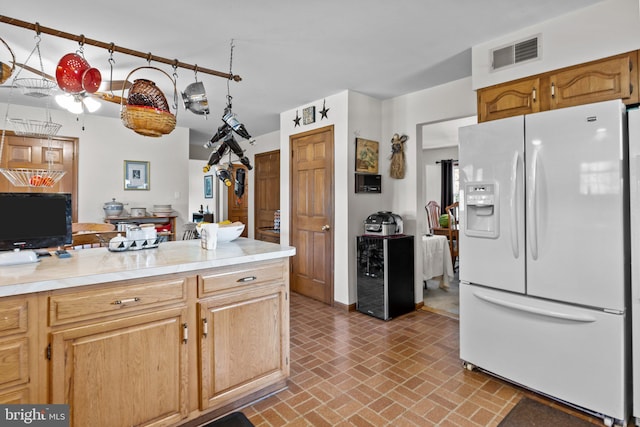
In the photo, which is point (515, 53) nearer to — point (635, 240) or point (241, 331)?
point (635, 240)

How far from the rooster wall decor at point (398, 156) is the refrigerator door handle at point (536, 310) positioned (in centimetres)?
198

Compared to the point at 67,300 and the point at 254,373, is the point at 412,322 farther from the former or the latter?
the point at 67,300

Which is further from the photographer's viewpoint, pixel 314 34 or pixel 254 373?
pixel 314 34

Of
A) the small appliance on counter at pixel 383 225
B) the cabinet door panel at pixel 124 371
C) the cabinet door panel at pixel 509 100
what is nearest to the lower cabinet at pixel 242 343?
the cabinet door panel at pixel 124 371

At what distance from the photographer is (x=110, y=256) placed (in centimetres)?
189

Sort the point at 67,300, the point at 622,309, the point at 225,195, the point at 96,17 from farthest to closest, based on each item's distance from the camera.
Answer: the point at 225,195 < the point at 96,17 < the point at 622,309 < the point at 67,300

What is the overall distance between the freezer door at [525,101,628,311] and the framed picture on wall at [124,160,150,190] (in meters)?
5.37

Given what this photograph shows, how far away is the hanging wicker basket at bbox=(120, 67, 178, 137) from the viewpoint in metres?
1.83

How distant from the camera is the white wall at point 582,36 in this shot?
6.70 feet

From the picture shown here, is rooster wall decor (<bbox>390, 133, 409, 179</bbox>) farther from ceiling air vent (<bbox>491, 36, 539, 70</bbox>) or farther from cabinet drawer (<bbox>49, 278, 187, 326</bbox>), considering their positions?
cabinet drawer (<bbox>49, 278, 187, 326</bbox>)

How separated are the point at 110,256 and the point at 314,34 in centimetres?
212

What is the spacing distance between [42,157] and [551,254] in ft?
19.8

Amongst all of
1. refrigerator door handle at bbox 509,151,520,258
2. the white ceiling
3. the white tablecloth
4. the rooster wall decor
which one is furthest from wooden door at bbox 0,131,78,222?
refrigerator door handle at bbox 509,151,520,258

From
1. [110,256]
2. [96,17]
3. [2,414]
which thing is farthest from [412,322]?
[96,17]
